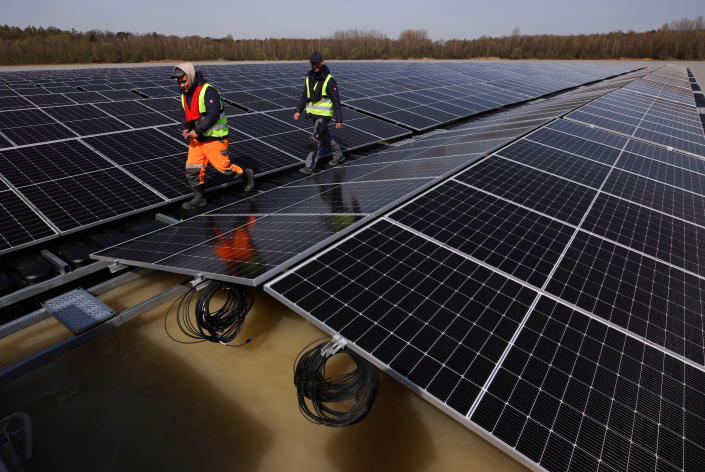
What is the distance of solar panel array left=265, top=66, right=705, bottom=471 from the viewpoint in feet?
Result: 9.48

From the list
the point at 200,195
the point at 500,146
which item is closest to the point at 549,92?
the point at 500,146

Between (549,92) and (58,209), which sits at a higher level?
(549,92)

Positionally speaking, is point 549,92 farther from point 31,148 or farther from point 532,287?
point 31,148

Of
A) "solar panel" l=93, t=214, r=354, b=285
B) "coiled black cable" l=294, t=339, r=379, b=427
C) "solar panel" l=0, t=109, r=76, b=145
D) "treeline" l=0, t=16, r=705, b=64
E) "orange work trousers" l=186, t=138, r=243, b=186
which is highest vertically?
"treeline" l=0, t=16, r=705, b=64

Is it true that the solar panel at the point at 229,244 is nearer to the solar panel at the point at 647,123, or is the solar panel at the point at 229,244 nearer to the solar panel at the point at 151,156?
the solar panel at the point at 151,156

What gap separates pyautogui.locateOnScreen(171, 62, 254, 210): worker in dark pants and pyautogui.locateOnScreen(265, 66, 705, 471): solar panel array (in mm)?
3864

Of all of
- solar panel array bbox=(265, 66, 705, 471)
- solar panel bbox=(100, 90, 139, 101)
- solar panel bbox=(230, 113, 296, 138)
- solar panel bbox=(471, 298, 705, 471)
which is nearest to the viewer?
solar panel bbox=(471, 298, 705, 471)

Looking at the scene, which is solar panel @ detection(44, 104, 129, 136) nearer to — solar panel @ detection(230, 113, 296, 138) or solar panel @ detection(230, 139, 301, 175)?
solar panel @ detection(230, 113, 296, 138)

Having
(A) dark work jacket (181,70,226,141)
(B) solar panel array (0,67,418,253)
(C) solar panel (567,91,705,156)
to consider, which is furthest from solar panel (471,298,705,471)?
(C) solar panel (567,91,705,156)

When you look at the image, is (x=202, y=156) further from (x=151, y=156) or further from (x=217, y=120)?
(x=151, y=156)

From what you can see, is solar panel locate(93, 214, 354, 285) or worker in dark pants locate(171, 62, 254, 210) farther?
worker in dark pants locate(171, 62, 254, 210)

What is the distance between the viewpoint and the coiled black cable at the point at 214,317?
4594mm

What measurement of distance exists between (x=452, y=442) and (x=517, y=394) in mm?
1012

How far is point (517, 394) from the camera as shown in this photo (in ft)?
10.0
